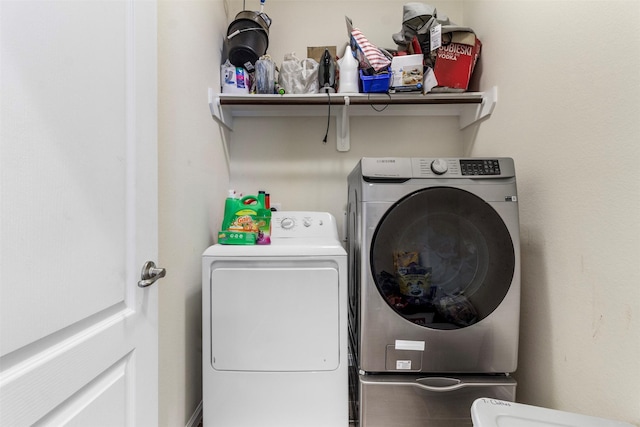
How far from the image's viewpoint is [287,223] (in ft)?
5.52

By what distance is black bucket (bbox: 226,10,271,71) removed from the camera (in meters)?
1.67

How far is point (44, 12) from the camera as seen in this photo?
1.78 ft

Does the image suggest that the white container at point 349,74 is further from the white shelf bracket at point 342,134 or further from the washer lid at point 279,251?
the washer lid at point 279,251

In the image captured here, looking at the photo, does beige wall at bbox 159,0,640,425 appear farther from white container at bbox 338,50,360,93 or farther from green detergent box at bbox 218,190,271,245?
white container at bbox 338,50,360,93

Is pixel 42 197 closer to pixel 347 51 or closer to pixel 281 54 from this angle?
pixel 347 51

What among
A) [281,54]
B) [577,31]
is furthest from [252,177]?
[577,31]

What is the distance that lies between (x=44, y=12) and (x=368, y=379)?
1.47m

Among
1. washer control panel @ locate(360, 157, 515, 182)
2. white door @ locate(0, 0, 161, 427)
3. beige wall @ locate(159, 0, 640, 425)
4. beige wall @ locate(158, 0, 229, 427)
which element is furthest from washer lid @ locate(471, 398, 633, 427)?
beige wall @ locate(158, 0, 229, 427)

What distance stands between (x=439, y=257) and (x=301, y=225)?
0.78m

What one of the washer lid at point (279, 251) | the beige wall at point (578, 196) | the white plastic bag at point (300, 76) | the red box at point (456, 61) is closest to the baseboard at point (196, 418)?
the washer lid at point (279, 251)

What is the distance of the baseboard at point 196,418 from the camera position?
135 centimetres

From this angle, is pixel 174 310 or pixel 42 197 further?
pixel 174 310

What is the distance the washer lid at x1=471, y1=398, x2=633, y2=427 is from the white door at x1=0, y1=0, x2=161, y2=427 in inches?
38.6

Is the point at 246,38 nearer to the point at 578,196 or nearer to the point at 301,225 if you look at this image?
the point at 301,225
